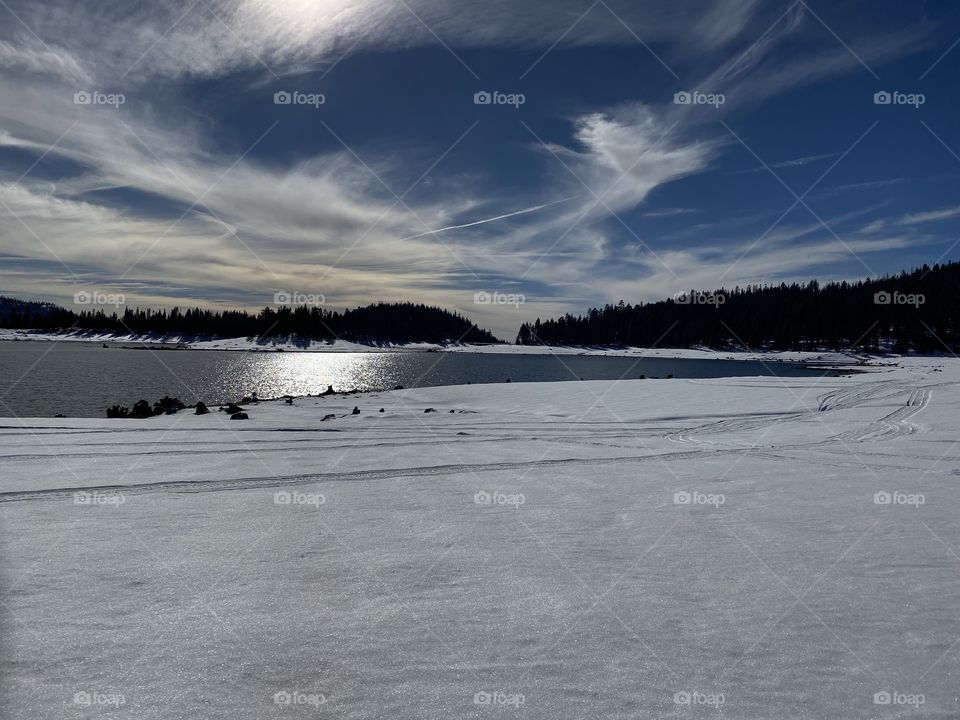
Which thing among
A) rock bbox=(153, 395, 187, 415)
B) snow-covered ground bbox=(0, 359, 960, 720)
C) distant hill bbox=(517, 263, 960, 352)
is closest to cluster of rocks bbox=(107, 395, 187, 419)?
rock bbox=(153, 395, 187, 415)

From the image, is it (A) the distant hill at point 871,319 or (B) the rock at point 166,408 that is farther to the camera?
(A) the distant hill at point 871,319

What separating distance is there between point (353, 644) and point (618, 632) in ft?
7.60

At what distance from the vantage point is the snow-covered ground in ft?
12.6

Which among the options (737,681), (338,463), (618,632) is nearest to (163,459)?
(338,463)

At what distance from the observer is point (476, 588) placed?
5.39 m

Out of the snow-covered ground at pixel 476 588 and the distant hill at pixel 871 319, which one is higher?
the distant hill at pixel 871 319

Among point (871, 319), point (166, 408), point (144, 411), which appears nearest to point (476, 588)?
point (144, 411)

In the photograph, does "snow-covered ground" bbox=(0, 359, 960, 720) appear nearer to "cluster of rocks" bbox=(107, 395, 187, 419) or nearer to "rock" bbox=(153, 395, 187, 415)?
"rock" bbox=(153, 395, 187, 415)

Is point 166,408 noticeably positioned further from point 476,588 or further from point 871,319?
point 871,319

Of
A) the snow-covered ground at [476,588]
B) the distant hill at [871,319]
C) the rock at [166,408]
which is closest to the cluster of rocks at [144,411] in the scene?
the rock at [166,408]

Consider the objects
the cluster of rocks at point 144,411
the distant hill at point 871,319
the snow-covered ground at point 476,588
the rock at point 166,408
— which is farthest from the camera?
the distant hill at point 871,319

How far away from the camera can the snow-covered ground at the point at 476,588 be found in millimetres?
3844

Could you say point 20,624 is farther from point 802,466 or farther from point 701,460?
point 802,466

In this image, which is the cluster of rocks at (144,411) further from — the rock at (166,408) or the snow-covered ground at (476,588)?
the snow-covered ground at (476,588)
